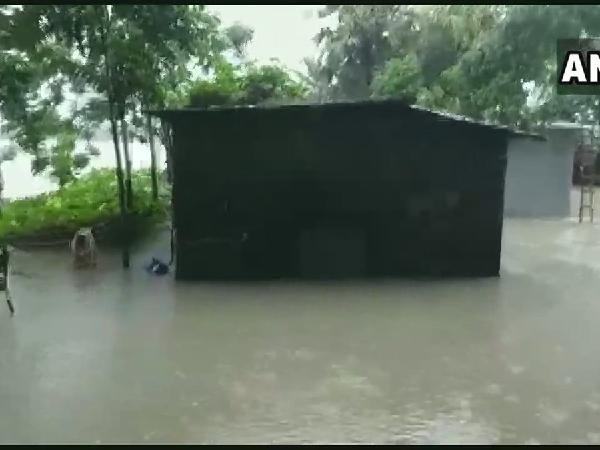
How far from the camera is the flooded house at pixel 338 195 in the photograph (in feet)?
24.4

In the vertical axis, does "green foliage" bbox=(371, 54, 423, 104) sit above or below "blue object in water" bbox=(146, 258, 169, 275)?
above

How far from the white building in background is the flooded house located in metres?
4.57

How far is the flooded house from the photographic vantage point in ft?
24.4

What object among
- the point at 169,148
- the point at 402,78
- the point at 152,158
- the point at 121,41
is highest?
the point at 121,41

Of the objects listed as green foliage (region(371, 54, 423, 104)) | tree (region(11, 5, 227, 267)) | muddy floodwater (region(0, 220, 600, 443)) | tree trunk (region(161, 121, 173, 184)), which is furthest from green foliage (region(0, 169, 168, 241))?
green foliage (region(371, 54, 423, 104))

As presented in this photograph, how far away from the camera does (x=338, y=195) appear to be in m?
7.58

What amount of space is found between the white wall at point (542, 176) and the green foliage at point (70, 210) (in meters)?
6.48

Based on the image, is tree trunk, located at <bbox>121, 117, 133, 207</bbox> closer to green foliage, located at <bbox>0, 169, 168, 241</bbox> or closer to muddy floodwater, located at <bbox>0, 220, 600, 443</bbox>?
green foliage, located at <bbox>0, 169, 168, 241</bbox>

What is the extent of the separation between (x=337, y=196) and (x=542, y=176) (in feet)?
19.8

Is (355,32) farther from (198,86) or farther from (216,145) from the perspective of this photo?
(216,145)

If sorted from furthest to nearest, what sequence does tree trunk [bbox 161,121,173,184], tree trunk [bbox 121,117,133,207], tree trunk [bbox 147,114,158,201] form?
tree trunk [bbox 147,114,158,201] → tree trunk [bbox 121,117,133,207] → tree trunk [bbox 161,121,173,184]

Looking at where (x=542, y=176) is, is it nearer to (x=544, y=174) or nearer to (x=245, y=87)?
(x=544, y=174)

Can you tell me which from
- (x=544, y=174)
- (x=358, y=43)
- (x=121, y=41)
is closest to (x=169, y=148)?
(x=121, y=41)

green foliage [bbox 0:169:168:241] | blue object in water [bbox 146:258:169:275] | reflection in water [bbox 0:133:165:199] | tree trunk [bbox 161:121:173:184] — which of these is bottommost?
blue object in water [bbox 146:258:169:275]
